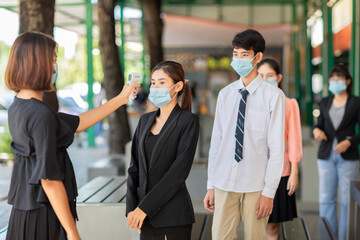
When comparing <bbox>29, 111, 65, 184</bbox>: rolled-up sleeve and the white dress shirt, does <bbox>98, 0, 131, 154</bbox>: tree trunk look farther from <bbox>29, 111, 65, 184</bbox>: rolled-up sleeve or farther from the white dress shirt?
<bbox>29, 111, 65, 184</bbox>: rolled-up sleeve

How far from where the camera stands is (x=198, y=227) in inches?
158

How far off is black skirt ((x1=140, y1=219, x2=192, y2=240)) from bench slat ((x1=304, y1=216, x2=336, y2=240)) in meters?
1.77

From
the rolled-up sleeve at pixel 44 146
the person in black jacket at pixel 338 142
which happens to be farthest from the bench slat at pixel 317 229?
the rolled-up sleeve at pixel 44 146

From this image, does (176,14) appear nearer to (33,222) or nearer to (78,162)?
(78,162)

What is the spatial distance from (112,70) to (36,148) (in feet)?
23.3

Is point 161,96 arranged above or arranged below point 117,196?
above

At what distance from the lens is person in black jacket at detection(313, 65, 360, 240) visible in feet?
15.1

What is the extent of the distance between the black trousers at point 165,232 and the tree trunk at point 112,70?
647cm

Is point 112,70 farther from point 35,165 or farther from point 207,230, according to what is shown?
point 35,165

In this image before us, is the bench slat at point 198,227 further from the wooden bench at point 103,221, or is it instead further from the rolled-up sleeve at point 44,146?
the rolled-up sleeve at point 44,146

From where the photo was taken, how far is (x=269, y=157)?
104 inches

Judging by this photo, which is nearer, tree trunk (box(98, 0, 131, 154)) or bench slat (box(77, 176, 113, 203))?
bench slat (box(77, 176, 113, 203))

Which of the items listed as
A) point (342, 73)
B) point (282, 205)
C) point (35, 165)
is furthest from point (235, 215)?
point (342, 73)

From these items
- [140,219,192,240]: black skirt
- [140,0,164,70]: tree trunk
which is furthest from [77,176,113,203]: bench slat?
[140,0,164,70]: tree trunk
